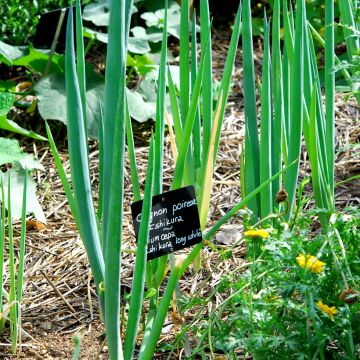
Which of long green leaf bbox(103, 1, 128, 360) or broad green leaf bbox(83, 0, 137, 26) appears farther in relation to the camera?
broad green leaf bbox(83, 0, 137, 26)

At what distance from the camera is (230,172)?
2.61 meters

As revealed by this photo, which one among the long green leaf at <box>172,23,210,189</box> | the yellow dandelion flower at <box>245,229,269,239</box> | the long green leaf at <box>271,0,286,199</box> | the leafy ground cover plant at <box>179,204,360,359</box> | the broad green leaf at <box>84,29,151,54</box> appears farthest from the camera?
the broad green leaf at <box>84,29,151,54</box>

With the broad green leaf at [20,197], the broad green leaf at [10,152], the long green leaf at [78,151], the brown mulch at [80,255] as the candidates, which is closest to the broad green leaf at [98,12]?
the brown mulch at [80,255]

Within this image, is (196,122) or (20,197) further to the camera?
(20,197)

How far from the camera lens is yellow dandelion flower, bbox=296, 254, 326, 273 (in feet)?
4.59

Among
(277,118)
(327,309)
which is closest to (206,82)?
(277,118)

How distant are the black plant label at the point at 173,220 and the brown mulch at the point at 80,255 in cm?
11

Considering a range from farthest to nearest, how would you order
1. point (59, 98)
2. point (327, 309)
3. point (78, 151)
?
point (59, 98) → point (78, 151) → point (327, 309)

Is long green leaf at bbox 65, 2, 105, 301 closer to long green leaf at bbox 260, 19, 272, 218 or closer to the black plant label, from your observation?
the black plant label

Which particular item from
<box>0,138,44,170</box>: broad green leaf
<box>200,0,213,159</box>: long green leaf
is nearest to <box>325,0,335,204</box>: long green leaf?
<box>200,0,213,159</box>: long green leaf

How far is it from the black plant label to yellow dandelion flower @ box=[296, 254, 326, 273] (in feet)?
1.25

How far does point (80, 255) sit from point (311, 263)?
3.03ft

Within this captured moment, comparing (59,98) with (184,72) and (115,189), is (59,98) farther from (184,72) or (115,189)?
(115,189)

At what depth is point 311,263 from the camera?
1402mm
